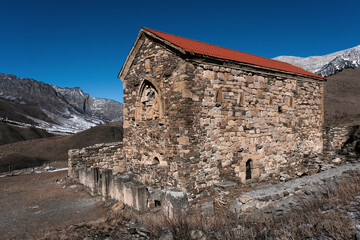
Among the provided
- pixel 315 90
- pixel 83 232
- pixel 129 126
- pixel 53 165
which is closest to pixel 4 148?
pixel 53 165

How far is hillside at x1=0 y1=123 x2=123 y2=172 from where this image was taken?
1905cm

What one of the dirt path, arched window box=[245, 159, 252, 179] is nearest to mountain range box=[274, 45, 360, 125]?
arched window box=[245, 159, 252, 179]

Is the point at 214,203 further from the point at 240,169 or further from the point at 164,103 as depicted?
the point at 164,103

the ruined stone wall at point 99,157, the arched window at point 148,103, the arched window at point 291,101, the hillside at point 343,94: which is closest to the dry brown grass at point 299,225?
the arched window at point 148,103

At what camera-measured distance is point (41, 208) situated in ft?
28.1

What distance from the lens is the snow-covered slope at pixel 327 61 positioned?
206ft

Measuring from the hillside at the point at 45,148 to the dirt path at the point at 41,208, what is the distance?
25.4 feet

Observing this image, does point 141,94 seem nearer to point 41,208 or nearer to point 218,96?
point 218,96

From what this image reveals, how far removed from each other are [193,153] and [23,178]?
11.0 metres

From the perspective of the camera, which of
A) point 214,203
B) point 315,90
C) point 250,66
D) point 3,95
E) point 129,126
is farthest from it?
point 3,95

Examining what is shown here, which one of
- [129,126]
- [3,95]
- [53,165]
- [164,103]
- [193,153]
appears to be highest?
[3,95]

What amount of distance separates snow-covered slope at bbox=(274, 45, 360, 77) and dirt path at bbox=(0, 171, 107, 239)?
6661 centimetres

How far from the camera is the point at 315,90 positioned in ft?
41.3

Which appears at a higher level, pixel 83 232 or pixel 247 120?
pixel 247 120
